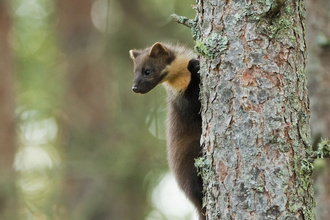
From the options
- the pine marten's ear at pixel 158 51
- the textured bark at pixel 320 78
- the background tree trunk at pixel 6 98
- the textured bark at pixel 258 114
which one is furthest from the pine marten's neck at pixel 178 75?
the background tree trunk at pixel 6 98

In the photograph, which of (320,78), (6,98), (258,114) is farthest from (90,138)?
(258,114)

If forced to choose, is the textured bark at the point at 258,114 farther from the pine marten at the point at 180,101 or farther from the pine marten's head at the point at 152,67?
the pine marten's head at the point at 152,67

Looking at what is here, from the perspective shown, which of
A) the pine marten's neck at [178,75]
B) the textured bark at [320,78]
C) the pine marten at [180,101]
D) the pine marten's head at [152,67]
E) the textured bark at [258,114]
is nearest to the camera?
the textured bark at [258,114]

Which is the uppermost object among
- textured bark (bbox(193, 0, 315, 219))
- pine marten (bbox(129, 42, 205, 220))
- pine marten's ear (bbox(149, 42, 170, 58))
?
pine marten's ear (bbox(149, 42, 170, 58))

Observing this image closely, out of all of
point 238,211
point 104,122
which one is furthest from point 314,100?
point 104,122

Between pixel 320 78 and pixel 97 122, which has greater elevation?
pixel 97 122

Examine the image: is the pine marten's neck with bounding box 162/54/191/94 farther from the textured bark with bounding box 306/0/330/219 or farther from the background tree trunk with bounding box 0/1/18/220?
the background tree trunk with bounding box 0/1/18/220

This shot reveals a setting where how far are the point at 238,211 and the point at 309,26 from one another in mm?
4432

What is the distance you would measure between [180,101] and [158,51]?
0.77 metres

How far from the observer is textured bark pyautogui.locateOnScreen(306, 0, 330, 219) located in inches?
247

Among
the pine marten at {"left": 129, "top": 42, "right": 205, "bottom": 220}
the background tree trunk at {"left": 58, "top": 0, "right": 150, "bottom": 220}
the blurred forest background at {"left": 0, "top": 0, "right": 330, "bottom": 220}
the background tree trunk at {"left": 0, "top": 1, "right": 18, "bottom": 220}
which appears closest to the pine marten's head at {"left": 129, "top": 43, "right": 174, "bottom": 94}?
the pine marten at {"left": 129, "top": 42, "right": 205, "bottom": 220}

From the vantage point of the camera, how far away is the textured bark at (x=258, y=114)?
3.03m

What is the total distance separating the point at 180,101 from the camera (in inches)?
203

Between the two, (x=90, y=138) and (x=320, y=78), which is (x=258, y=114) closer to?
→ (x=320, y=78)
